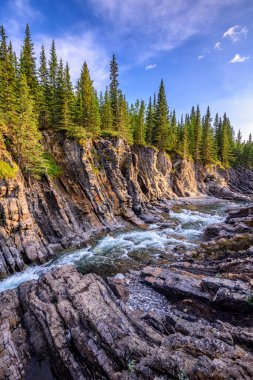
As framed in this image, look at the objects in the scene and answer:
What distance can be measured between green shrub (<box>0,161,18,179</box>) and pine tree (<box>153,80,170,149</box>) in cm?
4090

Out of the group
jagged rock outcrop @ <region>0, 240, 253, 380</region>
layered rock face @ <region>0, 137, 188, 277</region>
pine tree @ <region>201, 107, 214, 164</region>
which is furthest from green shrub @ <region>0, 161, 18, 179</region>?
pine tree @ <region>201, 107, 214, 164</region>

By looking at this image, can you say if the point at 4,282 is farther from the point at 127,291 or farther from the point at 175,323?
the point at 175,323

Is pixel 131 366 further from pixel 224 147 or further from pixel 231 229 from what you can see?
pixel 224 147

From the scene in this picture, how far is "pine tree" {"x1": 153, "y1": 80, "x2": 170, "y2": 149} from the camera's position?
55062 mm

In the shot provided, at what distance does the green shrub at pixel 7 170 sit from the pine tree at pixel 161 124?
40.9 meters

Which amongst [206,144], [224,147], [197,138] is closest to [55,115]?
[197,138]

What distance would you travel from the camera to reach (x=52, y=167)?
2911cm

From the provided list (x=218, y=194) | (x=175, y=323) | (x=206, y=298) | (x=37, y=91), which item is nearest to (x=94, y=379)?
(x=175, y=323)

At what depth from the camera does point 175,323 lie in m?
9.36

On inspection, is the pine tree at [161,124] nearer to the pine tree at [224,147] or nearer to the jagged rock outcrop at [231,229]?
the jagged rock outcrop at [231,229]

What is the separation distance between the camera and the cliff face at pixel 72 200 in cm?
1873

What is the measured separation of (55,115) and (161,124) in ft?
96.7

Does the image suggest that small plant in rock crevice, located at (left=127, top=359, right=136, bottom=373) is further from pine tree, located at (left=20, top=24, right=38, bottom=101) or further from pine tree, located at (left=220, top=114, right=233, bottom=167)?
pine tree, located at (left=220, top=114, right=233, bottom=167)

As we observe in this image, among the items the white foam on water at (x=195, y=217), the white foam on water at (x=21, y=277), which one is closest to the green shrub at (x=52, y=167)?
the white foam on water at (x=21, y=277)
